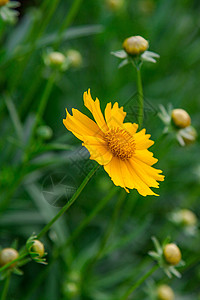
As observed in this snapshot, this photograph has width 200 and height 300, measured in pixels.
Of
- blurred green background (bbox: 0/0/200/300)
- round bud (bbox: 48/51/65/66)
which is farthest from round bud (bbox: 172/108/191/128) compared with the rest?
round bud (bbox: 48/51/65/66)

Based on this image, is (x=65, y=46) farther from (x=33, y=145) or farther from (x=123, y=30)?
(x=33, y=145)

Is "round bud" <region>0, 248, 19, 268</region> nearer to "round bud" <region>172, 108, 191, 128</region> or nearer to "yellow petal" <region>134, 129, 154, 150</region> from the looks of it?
"yellow petal" <region>134, 129, 154, 150</region>

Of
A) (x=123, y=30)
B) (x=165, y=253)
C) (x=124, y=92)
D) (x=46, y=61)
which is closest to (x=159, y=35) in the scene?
(x=123, y=30)

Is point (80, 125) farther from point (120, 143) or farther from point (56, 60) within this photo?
point (56, 60)

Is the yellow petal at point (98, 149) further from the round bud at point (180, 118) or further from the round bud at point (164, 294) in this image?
the round bud at point (164, 294)

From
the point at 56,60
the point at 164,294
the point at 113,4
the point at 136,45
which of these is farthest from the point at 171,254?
the point at 113,4

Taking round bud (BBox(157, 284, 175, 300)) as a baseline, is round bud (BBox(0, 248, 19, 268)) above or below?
above
